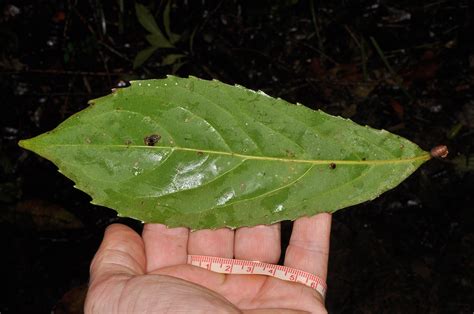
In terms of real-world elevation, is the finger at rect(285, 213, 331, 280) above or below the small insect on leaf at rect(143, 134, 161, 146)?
below

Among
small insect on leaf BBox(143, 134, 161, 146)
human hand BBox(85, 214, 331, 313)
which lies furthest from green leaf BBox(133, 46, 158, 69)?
small insect on leaf BBox(143, 134, 161, 146)

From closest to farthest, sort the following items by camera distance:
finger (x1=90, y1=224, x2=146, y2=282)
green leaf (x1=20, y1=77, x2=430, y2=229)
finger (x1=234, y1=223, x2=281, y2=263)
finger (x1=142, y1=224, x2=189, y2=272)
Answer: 1. green leaf (x1=20, y1=77, x2=430, y2=229)
2. finger (x1=90, y1=224, x2=146, y2=282)
3. finger (x1=142, y1=224, x2=189, y2=272)
4. finger (x1=234, y1=223, x2=281, y2=263)

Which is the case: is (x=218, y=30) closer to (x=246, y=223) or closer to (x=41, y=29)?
(x=41, y=29)

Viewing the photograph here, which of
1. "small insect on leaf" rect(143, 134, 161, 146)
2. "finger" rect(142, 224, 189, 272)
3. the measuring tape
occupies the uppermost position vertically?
"small insect on leaf" rect(143, 134, 161, 146)

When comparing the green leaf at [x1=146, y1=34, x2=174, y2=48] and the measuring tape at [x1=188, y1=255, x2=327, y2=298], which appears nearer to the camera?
the measuring tape at [x1=188, y1=255, x2=327, y2=298]

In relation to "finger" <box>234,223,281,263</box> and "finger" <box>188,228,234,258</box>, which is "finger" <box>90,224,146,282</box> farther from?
"finger" <box>234,223,281,263</box>

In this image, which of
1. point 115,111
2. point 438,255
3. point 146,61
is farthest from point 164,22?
point 438,255

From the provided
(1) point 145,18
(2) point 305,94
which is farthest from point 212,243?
(1) point 145,18
